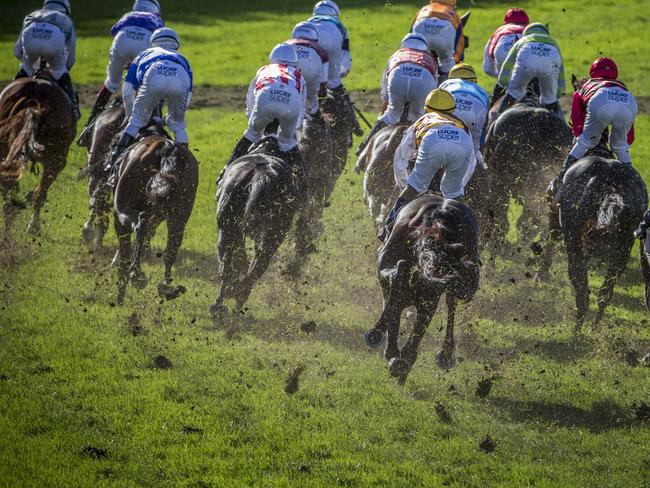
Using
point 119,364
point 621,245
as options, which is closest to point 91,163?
point 119,364

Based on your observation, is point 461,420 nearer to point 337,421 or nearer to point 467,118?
point 337,421

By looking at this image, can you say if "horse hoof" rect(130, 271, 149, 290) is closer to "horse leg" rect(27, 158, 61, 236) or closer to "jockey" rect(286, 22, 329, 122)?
"horse leg" rect(27, 158, 61, 236)

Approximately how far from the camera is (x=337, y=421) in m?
9.40

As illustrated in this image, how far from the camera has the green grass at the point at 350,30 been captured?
84.7ft

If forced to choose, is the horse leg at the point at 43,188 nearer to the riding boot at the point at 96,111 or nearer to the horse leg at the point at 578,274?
the riding boot at the point at 96,111

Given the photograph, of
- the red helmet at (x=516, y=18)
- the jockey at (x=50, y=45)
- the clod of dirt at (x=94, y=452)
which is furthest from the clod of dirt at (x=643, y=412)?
the jockey at (x=50, y=45)

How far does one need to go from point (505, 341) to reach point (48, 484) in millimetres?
5151

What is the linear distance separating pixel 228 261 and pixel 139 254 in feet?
3.28

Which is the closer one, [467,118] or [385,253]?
[385,253]

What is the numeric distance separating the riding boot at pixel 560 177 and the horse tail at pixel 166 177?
3.91 m

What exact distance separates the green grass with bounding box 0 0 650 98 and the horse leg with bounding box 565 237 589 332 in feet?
42.7

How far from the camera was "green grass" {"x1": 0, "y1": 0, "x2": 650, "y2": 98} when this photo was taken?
A: 25.8 metres

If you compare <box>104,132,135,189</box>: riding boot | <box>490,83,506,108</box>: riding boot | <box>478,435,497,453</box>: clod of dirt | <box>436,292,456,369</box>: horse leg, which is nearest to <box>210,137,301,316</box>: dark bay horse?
<box>104,132,135,189</box>: riding boot

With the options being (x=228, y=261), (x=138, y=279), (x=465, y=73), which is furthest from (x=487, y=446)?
(x=465, y=73)
